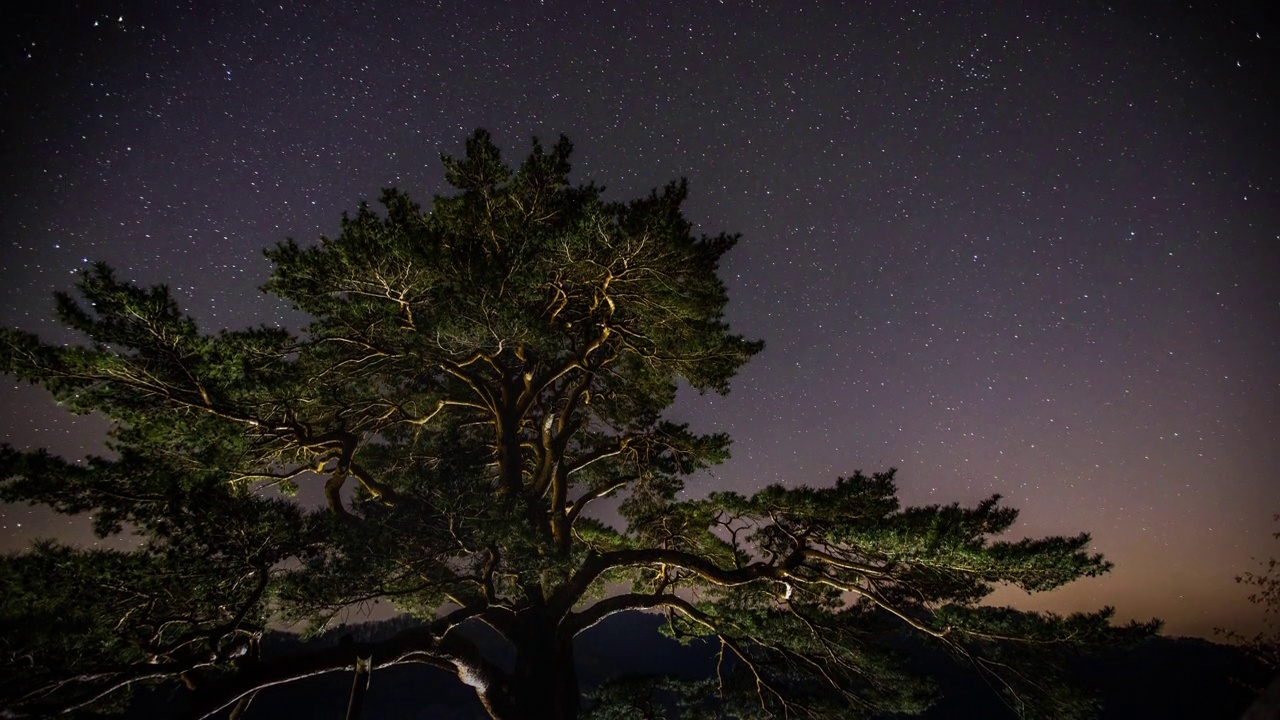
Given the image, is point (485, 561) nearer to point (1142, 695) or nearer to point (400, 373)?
point (400, 373)

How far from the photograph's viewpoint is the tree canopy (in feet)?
21.4

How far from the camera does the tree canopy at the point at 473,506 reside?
6.51 metres

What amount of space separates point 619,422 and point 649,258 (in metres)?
4.91

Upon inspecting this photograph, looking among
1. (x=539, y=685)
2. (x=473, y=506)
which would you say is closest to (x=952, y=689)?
(x=539, y=685)

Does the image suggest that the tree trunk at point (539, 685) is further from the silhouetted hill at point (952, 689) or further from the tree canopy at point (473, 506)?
the silhouetted hill at point (952, 689)

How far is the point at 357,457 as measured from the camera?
11.7 metres

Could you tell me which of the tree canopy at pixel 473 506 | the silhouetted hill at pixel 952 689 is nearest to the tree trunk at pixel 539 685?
the tree canopy at pixel 473 506

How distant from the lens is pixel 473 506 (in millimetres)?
8672

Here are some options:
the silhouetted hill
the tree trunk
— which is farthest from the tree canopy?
the silhouetted hill

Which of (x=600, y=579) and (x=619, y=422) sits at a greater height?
(x=619, y=422)

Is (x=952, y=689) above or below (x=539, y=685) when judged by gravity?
below

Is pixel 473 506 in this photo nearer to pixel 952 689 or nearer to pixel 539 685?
pixel 539 685

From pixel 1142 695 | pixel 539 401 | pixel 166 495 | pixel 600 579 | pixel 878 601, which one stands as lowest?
A: pixel 1142 695

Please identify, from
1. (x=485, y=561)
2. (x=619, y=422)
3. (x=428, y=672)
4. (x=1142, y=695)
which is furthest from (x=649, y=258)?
(x=1142, y=695)
